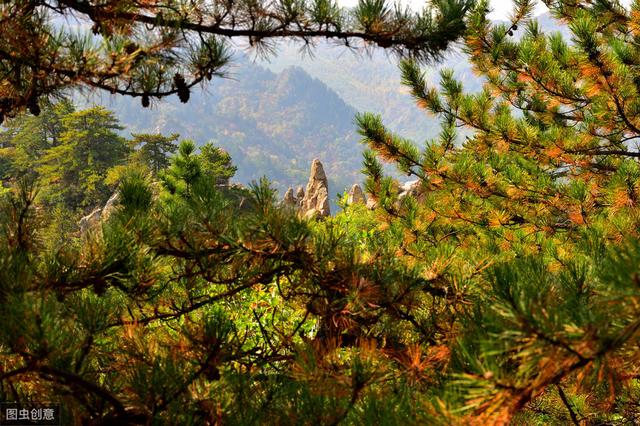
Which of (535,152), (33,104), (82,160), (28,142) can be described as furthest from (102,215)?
(28,142)

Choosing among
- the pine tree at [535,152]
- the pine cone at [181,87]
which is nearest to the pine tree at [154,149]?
Answer: the pine tree at [535,152]

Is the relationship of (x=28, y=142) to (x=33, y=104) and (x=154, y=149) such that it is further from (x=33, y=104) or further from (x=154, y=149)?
(x=33, y=104)

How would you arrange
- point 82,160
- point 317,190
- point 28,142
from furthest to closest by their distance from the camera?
point 317,190 < point 28,142 < point 82,160

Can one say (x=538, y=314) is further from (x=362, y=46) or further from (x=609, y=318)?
(x=362, y=46)

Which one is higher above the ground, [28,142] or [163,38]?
[28,142]

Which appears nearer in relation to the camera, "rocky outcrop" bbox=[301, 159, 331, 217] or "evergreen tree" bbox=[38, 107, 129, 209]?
"evergreen tree" bbox=[38, 107, 129, 209]

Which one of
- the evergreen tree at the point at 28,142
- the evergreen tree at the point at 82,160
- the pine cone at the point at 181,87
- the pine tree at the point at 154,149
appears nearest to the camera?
the pine cone at the point at 181,87

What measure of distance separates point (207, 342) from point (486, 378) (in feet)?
3.64

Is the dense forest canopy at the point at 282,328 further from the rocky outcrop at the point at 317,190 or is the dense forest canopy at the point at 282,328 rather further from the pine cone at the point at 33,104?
the rocky outcrop at the point at 317,190

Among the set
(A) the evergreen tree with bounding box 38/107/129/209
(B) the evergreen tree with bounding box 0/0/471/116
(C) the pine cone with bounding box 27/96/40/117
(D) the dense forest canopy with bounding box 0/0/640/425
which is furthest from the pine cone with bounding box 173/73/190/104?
(A) the evergreen tree with bounding box 38/107/129/209

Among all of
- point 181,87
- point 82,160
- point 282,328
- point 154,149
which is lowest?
point 282,328

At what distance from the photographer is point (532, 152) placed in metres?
5.99

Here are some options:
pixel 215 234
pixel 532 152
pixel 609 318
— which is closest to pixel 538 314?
pixel 609 318

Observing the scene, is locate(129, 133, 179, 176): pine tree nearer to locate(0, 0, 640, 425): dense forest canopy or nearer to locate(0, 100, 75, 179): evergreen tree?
locate(0, 100, 75, 179): evergreen tree
